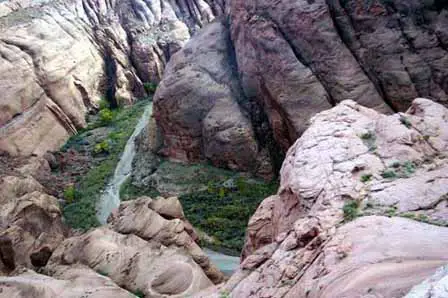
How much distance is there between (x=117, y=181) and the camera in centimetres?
3678

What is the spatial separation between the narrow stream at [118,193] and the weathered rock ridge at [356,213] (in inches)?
397

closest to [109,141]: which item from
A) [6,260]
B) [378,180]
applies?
[6,260]

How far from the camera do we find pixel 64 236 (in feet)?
85.8

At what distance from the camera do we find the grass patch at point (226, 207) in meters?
28.7

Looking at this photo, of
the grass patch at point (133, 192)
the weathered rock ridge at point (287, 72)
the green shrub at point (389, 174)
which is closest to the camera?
the green shrub at point (389, 174)

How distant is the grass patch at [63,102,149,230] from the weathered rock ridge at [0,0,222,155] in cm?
233

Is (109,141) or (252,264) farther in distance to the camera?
(109,141)

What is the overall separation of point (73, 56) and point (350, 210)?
40.7 metres

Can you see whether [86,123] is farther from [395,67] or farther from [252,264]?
[252,264]

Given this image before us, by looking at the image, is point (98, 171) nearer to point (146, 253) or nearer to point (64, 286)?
point (146, 253)

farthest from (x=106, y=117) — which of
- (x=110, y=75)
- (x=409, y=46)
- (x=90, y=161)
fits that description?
(x=409, y=46)

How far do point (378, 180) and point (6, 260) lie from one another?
54.0ft

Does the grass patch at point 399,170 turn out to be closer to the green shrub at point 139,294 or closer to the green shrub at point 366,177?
the green shrub at point 366,177

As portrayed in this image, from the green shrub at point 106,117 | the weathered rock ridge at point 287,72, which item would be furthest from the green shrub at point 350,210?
the green shrub at point 106,117
